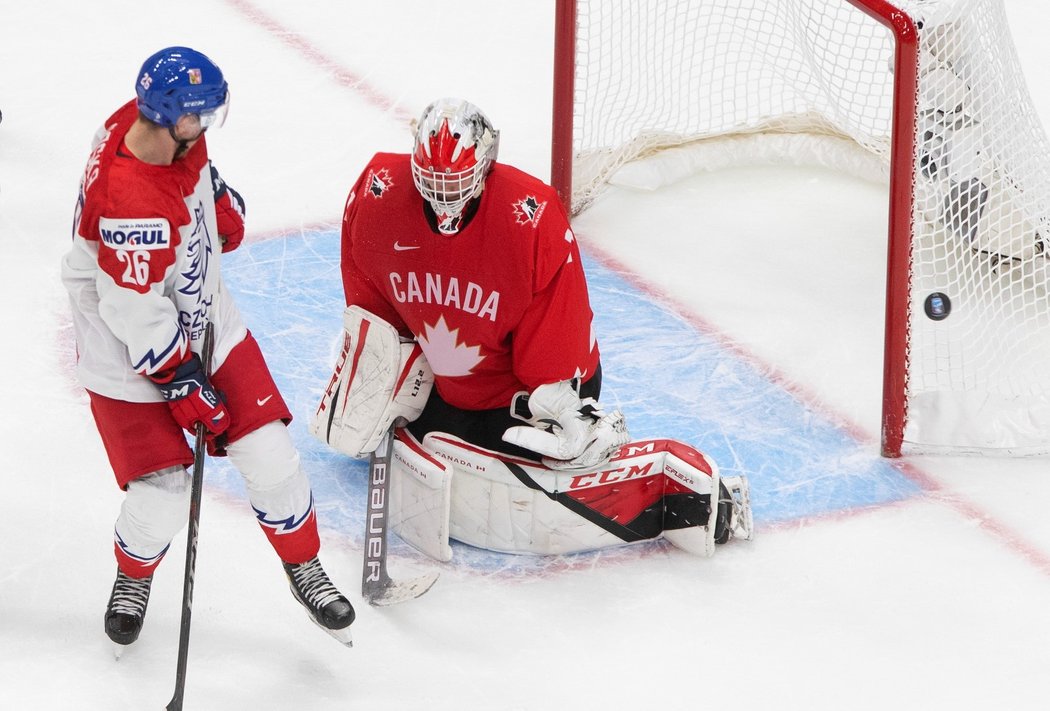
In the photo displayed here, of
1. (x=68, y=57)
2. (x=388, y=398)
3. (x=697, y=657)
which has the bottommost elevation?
(x=697, y=657)

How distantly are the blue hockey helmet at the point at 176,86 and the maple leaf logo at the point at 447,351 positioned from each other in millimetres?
799

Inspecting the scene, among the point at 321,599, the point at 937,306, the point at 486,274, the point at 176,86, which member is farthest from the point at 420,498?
the point at 937,306

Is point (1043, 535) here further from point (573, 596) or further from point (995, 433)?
point (573, 596)

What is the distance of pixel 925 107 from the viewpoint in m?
3.63

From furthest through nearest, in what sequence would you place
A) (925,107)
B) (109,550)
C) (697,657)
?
(925,107) → (109,550) → (697,657)

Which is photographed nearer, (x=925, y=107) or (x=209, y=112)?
(x=209, y=112)

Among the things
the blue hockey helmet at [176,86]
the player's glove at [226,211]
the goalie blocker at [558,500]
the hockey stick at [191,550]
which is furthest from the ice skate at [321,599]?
the blue hockey helmet at [176,86]

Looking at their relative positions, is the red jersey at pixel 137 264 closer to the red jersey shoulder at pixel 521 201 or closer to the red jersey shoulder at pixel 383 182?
the red jersey shoulder at pixel 383 182

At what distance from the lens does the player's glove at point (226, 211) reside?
2879mm

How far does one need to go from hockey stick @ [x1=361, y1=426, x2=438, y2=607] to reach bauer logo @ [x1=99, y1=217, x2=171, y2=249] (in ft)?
3.03

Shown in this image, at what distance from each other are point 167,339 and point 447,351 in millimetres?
740

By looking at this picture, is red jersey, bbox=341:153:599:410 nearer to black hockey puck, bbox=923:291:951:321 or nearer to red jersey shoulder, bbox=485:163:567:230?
red jersey shoulder, bbox=485:163:567:230

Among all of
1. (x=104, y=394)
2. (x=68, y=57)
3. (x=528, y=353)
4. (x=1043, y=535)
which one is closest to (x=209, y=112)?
(x=104, y=394)

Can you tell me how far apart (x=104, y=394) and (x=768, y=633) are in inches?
54.1
